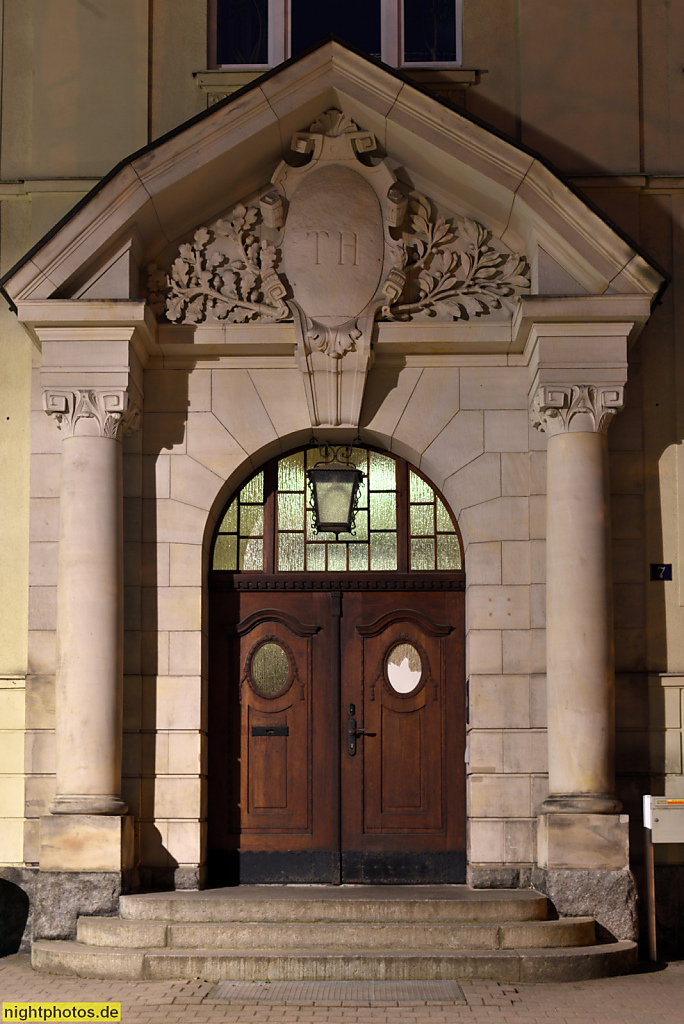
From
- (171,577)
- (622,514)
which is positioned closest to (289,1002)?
(171,577)

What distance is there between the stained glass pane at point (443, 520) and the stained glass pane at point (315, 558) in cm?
92

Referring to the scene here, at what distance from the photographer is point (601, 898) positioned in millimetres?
8859

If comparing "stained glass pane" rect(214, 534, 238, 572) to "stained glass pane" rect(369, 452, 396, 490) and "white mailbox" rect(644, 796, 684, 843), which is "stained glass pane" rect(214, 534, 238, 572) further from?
"white mailbox" rect(644, 796, 684, 843)

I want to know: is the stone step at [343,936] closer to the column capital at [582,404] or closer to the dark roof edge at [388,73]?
the column capital at [582,404]

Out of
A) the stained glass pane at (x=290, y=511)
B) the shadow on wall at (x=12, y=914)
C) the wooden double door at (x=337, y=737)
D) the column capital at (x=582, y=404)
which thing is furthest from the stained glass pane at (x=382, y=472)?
the shadow on wall at (x=12, y=914)

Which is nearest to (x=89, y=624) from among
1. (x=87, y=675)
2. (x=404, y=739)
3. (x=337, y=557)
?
(x=87, y=675)

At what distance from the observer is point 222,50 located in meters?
10.9

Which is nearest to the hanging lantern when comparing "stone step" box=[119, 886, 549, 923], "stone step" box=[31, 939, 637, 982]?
"stone step" box=[119, 886, 549, 923]

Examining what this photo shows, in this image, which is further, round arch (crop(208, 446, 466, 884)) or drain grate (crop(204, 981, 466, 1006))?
round arch (crop(208, 446, 466, 884))

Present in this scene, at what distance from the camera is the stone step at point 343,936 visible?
8367 mm

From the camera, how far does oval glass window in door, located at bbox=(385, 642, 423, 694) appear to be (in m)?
10.2

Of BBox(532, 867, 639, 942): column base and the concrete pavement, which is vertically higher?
BBox(532, 867, 639, 942): column base

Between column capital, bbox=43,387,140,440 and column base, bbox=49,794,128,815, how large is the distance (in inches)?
101

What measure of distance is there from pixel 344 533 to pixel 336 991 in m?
3.71
